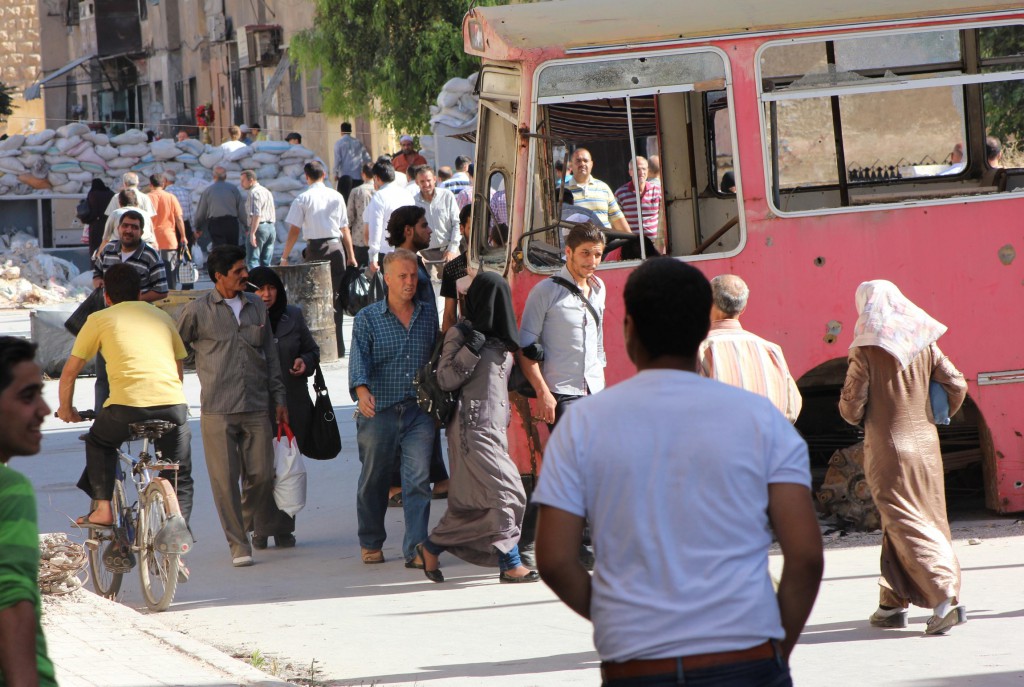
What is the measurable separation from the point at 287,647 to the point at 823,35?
13.8ft

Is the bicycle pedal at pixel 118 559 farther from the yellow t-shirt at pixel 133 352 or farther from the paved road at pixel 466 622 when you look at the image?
the yellow t-shirt at pixel 133 352

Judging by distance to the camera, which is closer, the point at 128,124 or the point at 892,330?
the point at 892,330

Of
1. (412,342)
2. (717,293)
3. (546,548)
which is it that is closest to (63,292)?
(412,342)

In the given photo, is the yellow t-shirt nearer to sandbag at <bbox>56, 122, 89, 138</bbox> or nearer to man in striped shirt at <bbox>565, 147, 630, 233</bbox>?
man in striped shirt at <bbox>565, 147, 630, 233</bbox>

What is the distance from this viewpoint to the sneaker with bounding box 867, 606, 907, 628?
240 inches

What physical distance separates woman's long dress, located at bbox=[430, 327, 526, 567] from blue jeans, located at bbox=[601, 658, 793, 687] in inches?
170

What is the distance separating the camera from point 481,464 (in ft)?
23.5

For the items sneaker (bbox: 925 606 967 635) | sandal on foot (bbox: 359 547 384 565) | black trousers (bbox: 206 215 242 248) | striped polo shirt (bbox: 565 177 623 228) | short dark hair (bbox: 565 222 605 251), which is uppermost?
black trousers (bbox: 206 215 242 248)

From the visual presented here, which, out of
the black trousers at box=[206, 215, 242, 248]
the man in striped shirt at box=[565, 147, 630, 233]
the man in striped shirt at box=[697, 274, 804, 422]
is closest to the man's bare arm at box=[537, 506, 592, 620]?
the man in striped shirt at box=[697, 274, 804, 422]

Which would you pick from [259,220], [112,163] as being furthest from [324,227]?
[112,163]

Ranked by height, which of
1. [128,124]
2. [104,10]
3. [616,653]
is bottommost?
[616,653]

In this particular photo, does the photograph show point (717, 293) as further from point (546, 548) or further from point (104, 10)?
point (104, 10)

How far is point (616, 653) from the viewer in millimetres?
2836

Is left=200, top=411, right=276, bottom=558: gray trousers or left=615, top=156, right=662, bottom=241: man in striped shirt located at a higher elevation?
left=615, top=156, right=662, bottom=241: man in striped shirt
